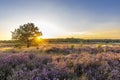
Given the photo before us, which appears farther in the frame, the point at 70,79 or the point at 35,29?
the point at 35,29

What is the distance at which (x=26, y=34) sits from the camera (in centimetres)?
4481

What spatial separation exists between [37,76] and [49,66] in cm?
120

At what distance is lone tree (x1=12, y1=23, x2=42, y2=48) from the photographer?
4469 centimetres

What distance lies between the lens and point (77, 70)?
8609 millimetres

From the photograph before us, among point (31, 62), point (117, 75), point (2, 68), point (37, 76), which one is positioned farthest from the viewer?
point (31, 62)

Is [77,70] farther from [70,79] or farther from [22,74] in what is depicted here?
[22,74]

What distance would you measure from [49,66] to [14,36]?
122ft

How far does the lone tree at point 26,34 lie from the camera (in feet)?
147

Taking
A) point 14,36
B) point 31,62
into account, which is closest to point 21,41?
point 14,36

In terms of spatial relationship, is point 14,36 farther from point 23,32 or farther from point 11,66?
point 11,66

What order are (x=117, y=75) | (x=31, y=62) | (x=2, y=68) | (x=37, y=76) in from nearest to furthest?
(x=37, y=76), (x=117, y=75), (x=2, y=68), (x=31, y=62)

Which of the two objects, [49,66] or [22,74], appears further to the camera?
[49,66]

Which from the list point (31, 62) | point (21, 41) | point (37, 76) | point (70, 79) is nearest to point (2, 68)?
point (31, 62)

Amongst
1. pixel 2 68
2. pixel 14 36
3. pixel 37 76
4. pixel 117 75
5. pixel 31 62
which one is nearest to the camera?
pixel 37 76
